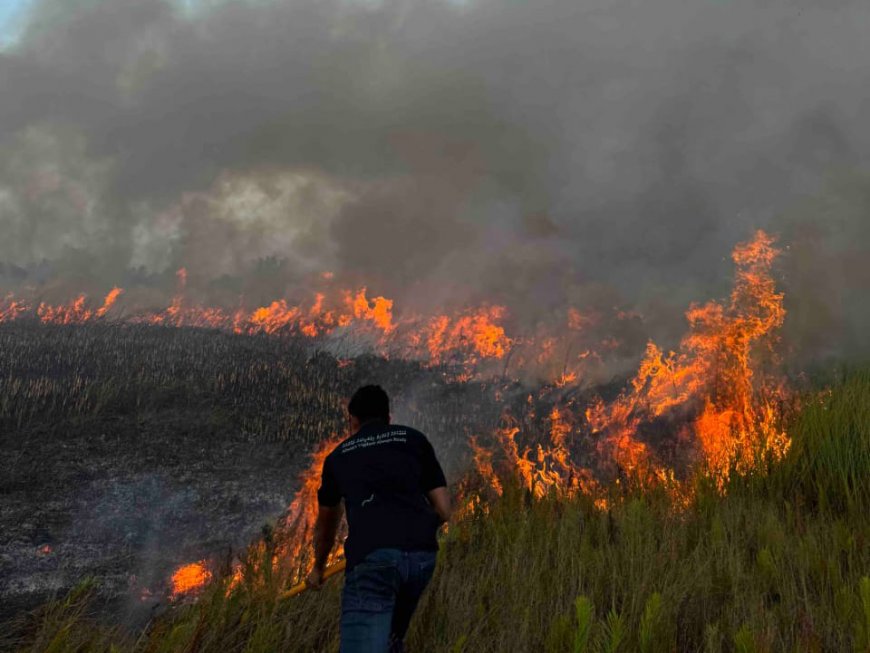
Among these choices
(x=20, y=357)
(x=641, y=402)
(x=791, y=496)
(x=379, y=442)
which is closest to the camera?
(x=379, y=442)

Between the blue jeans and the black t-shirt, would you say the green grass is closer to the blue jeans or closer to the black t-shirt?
the blue jeans

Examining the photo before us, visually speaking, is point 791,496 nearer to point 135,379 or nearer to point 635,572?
point 635,572

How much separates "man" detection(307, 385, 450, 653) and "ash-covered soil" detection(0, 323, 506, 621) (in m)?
2.52

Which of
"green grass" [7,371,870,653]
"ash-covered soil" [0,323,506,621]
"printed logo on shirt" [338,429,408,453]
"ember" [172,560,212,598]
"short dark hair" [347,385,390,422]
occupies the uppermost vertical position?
"ash-covered soil" [0,323,506,621]

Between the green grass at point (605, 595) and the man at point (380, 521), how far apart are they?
563 mm

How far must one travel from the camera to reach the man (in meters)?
3.72

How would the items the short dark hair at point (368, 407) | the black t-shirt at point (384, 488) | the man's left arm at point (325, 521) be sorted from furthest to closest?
the short dark hair at point (368, 407) < the man's left arm at point (325, 521) < the black t-shirt at point (384, 488)

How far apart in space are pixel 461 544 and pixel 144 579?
23860 mm

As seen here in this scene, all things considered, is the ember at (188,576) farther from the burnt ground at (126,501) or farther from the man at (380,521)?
the man at (380,521)

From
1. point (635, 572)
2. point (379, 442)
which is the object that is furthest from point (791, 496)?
point (379, 442)

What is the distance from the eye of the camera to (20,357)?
131875mm

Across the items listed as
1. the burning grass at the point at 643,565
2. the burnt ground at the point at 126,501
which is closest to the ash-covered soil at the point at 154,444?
the burnt ground at the point at 126,501

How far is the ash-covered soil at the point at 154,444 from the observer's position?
99.9 feet

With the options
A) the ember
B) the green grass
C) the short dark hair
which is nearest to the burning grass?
the green grass
